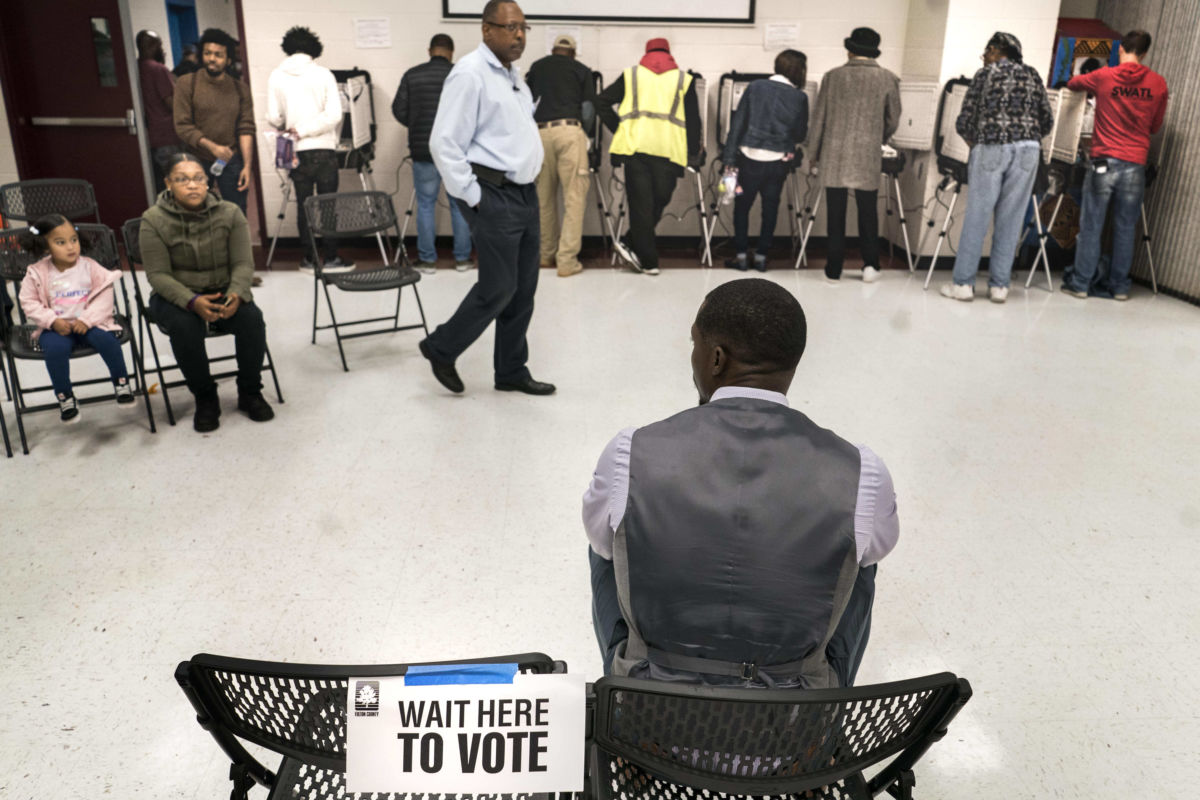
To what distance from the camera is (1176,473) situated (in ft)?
12.2

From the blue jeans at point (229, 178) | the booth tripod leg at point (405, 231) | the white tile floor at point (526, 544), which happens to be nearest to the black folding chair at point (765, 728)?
the white tile floor at point (526, 544)

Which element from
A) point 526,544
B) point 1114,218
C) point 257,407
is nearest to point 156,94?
point 257,407

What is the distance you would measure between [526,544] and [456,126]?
5.54ft

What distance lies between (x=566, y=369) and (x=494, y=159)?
4.09ft

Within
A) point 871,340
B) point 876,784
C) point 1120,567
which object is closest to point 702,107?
point 871,340

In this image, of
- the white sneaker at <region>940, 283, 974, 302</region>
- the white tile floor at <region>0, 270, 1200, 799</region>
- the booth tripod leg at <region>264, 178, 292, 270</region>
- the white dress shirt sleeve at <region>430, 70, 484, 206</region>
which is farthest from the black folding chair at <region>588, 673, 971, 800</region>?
the booth tripod leg at <region>264, 178, 292, 270</region>

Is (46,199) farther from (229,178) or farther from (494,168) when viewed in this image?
(494,168)

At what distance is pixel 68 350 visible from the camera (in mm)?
3793

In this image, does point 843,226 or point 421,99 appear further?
point 843,226

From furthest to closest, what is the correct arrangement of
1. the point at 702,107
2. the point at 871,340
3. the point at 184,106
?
1. the point at 702,107
2. the point at 184,106
3. the point at 871,340

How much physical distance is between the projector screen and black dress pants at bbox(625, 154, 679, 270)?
1310 mm

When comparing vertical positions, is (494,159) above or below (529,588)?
above

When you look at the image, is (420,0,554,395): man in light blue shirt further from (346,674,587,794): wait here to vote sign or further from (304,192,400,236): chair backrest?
(346,674,587,794): wait here to vote sign

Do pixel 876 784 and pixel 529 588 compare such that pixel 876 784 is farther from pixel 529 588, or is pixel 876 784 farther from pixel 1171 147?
pixel 1171 147
